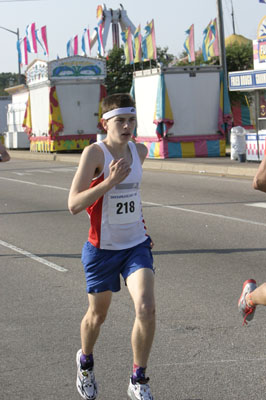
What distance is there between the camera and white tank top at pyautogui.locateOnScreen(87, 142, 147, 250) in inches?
183

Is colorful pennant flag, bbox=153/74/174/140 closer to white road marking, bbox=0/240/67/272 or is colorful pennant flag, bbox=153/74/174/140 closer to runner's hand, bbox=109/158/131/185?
white road marking, bbox=0/240/67/272

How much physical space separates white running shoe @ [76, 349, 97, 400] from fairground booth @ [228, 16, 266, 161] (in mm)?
18576

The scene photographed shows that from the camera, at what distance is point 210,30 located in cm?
2881

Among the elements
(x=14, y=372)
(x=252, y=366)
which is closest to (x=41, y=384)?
(x=14, y=372)

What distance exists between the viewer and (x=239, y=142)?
79.6 ft

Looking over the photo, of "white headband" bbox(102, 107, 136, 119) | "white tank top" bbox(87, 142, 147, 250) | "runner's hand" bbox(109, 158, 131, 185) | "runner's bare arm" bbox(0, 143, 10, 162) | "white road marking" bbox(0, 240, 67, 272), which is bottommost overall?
"white road marking" bbox(0, 240, 67, 272)

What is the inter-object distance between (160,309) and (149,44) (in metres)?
24.8

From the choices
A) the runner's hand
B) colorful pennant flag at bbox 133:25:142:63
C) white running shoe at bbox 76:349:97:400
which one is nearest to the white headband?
the runner's hand

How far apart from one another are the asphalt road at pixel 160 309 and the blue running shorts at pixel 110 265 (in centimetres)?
66

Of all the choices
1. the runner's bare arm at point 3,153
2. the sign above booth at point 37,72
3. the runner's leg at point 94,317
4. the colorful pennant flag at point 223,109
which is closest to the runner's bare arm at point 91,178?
the runner's leg at point 94,317

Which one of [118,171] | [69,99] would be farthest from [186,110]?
[118,171]

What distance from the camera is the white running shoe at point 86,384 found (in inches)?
176

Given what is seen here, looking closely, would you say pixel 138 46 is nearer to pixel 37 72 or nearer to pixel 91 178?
pixel 37 72

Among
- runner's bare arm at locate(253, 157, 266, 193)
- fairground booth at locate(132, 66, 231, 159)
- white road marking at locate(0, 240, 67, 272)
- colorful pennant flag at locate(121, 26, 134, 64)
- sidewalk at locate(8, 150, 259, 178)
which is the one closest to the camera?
runner's bare arm at locate(253, 157, 266, 193)
